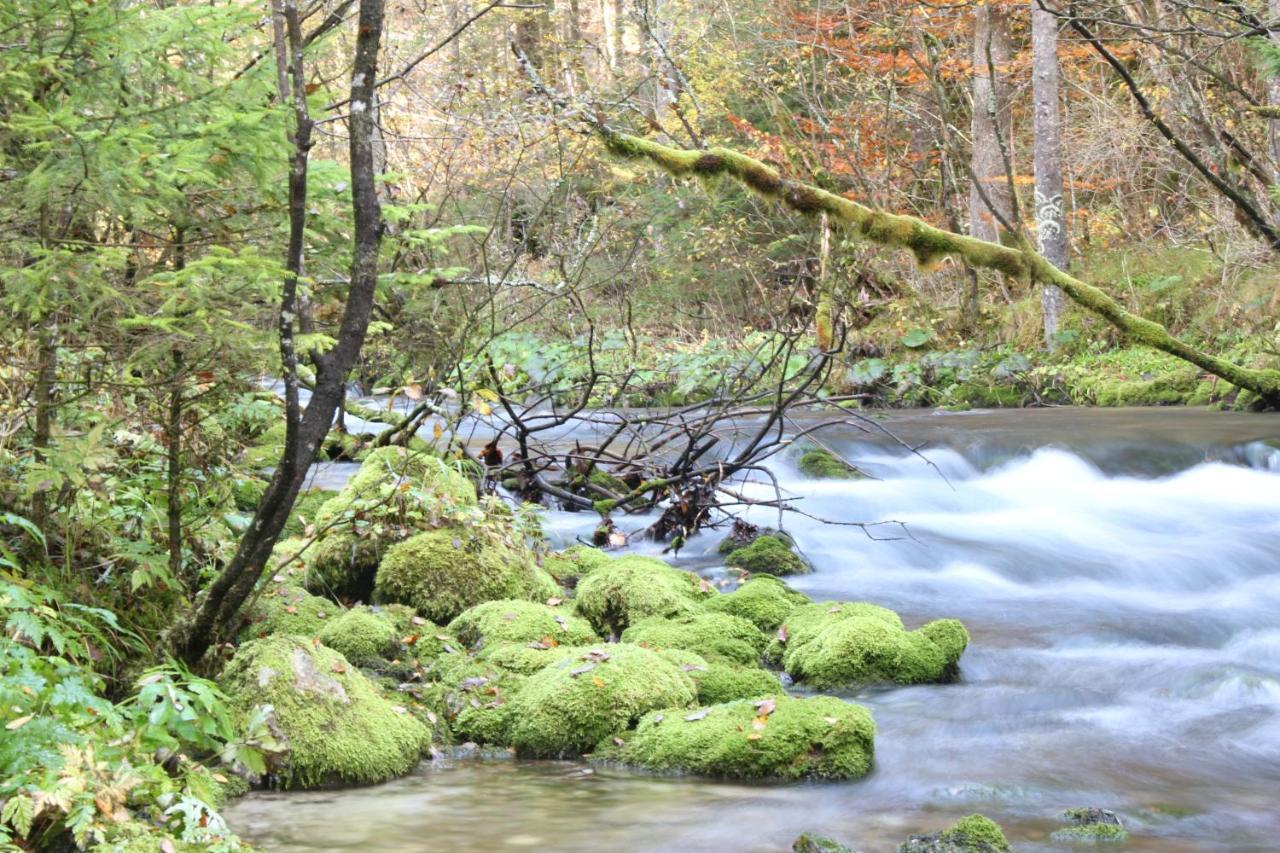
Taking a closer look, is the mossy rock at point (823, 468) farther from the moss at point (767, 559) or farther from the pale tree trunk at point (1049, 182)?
the pale tree trunk at point (1049, 182)

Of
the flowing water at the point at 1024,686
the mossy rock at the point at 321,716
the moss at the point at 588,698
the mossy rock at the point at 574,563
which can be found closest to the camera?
the flowing water at the point at 1024,686

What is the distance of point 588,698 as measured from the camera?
531 centimetres

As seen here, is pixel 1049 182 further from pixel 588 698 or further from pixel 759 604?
pixel 588 698

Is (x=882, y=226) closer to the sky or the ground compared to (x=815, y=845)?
closer to the sky

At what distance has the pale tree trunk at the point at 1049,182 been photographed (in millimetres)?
16828

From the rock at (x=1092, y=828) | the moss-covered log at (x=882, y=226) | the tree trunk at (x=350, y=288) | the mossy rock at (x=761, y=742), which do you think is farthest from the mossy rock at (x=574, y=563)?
the rock at (x=1092, y=828)

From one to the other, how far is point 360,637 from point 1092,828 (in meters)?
3.40

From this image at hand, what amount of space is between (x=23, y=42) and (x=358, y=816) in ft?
10.0

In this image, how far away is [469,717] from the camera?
17.6 ft

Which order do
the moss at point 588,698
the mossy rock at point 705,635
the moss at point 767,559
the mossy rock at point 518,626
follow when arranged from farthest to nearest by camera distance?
the moss at point 767,559 → the mossy rock at point 705,635 → the mossy rock at point 518,626 → the moss at point 588,698

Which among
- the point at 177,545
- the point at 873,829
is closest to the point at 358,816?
the point at 177,545

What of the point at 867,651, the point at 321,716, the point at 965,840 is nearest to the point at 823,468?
the point at 867,651

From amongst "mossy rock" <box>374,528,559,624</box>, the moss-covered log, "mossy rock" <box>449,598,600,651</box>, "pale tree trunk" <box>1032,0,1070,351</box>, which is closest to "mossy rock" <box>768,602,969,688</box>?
"mossy rock" <box>449,598,600,651</box>

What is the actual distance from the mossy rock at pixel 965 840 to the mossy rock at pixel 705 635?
7.16 feet
